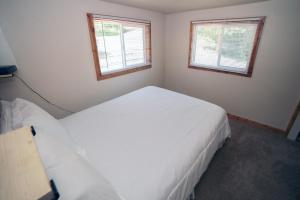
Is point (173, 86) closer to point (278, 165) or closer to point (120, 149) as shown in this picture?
point (278, 165)

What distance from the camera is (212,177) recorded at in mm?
1629

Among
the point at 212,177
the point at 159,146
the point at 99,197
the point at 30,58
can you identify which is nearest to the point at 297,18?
the point at 212,177

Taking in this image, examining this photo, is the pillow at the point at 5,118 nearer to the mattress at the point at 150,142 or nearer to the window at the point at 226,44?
the mattress at the point at 150,142

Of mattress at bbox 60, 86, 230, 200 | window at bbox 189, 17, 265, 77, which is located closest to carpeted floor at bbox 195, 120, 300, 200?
mattress at bbox 60, 86, 230, 200

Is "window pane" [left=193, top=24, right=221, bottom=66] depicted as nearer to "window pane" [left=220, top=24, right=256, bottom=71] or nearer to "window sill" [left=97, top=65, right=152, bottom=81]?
"window pane" [left=220, top=24, right=256, bottom=71]

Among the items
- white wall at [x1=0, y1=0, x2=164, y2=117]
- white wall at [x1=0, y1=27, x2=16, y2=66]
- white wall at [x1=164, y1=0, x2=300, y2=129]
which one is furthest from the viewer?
white wall at [x1=164, y1=0, x2=300, y2=129]

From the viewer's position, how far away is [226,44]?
2.62 meters

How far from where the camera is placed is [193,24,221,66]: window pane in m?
2.71

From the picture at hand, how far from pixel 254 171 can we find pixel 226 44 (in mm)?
2185

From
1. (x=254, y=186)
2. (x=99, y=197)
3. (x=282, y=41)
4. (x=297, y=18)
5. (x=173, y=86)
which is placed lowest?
(x=254, y=186)

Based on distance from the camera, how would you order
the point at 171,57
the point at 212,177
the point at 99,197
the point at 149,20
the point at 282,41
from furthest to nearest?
1. the point at 171,57
2. the point at 149,20
3. the point at 282,41
4. the point at 212,177
5. the point at 99,197

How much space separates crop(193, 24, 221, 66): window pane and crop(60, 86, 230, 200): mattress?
1400 millimetres

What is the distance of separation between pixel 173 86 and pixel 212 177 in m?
2.39

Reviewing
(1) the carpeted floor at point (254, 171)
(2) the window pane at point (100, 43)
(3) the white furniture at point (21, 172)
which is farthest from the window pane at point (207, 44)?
(3) the white furniture at point (21, 172)
